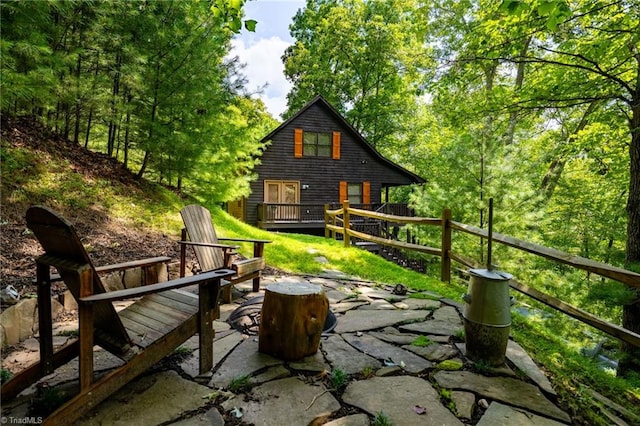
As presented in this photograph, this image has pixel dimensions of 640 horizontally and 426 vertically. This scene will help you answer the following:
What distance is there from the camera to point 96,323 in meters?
1.87

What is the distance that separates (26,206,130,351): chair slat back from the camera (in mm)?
1617

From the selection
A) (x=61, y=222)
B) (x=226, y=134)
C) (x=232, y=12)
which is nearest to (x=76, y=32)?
(x=226, y=134)

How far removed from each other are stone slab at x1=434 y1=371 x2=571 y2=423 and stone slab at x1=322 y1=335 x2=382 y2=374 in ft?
1.51

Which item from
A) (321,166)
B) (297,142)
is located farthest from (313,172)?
(297,142)

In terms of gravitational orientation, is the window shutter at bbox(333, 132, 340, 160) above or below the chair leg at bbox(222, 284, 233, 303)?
above

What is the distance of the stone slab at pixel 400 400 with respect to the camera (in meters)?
1.78

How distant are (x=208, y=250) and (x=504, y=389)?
3.04m

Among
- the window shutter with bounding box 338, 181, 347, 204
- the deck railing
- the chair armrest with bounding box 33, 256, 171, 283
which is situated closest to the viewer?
the chair armrest with bounding box 33, 256, 171, 283

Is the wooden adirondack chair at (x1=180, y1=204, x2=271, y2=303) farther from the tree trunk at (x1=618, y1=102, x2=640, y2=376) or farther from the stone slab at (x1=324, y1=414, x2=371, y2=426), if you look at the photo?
the tree trunk at (x1=618, y1=102, x2=640, y2=376)

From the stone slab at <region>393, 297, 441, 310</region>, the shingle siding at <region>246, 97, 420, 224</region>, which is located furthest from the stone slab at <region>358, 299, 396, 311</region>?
the shingle siding at <region>246, 97, 420, 224</region>

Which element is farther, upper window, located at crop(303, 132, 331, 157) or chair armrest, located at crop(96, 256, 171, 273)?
upper window, located at crop(303, 132, 331, 157)

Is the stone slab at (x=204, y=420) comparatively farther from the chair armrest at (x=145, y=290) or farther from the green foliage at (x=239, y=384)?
the chair armrest at (x=145, y=290)

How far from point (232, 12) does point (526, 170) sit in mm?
7138

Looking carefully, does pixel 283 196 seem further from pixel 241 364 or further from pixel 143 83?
pixel 241 364
